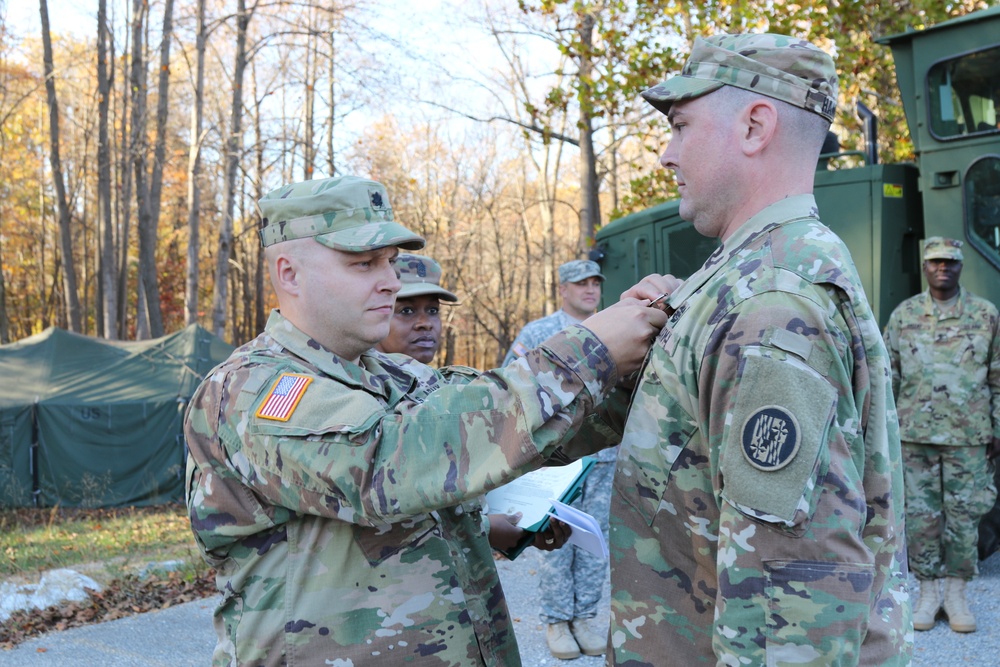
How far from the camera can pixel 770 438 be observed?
4.57ft

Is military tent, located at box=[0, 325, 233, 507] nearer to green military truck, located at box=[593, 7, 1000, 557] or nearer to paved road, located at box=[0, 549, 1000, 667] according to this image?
paved road, located at box=[0, 549, 1000, 667]

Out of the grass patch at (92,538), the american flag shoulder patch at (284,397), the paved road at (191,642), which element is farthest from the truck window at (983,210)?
the grass patch at (92,538)

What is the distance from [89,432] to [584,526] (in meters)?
13.3

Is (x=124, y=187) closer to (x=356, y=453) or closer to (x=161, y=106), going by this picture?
(x=161, y=106)

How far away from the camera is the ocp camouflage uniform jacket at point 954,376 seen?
204 inches

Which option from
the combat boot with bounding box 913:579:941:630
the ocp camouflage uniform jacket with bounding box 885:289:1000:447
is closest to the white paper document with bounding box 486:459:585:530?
the combat boot with bounding box 913:579:941:630

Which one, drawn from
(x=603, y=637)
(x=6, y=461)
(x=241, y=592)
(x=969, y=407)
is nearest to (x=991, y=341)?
(x=969, y=407)

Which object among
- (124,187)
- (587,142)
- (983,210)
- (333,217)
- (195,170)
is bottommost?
(333,217)

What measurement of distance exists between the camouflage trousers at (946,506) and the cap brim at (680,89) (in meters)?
4.24

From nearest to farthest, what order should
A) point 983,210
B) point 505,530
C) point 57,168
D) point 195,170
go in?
1. point 505,530
2. point 983,210
3. point 195,170
4. point 57,168

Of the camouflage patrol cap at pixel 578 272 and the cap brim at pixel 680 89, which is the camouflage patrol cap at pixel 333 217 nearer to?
the cap brim at pixel 680 89

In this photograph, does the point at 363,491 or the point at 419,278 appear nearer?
the point at 363,491

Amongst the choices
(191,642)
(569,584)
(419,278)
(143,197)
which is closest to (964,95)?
(419,278)

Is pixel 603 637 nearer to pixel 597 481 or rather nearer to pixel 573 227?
pixel 597 481
